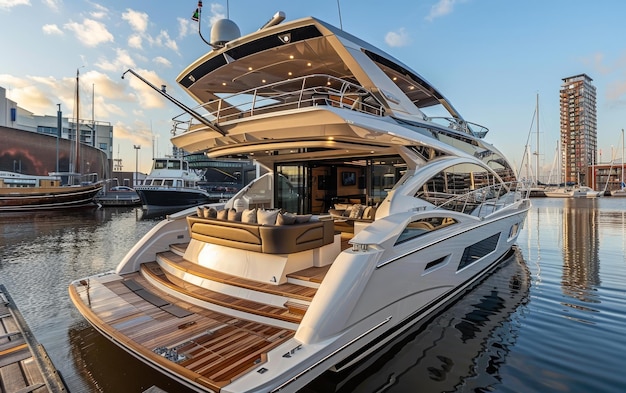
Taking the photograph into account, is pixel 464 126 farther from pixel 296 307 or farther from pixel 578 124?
pixel 578 124

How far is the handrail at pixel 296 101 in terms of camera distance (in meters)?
4.51

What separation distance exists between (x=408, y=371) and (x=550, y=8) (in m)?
9.26

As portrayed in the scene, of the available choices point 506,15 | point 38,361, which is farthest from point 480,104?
point 38,361

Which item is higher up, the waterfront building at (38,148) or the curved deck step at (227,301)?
the waterfront building at (38,148)

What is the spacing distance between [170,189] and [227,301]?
23.1m

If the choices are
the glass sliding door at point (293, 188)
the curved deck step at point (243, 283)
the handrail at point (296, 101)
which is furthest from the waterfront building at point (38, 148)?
the curved deck step at point (243, 283)

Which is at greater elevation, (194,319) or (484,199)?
(484,199)

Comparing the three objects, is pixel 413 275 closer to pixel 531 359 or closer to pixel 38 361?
pixel 531 359

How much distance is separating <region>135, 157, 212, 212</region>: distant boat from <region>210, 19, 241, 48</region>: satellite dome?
20188 millimetres

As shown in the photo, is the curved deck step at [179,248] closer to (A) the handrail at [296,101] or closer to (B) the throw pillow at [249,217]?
(B) the throw pillow at [249,217]

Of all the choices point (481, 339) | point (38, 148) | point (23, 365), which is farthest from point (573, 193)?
point (38, 148)

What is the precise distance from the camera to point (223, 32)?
5840 mm

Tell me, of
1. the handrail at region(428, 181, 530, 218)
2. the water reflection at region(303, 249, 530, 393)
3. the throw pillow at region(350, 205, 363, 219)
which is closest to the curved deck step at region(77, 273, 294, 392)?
the water reflection at region(303, 249, 530, 393)

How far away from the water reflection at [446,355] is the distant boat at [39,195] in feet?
87.7
